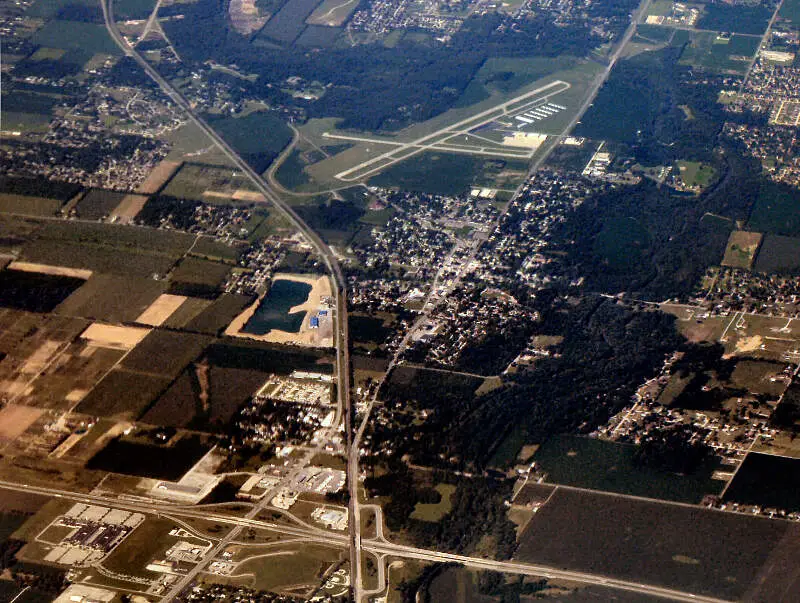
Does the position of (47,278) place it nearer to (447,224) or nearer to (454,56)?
(447,224)

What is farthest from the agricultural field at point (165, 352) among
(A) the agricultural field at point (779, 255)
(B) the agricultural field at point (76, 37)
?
(B) the agricultural field at point (76, 37)

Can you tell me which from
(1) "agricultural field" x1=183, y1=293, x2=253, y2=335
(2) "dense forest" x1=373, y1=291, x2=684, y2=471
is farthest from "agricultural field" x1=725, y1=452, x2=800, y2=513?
(1) "agricultural field" x1=183, y1=293, x2=253, y2=335

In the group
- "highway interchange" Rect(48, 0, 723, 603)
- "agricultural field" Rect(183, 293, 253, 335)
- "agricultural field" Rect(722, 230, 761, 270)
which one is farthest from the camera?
"agricultural field" Rect(722, 230, 761, 270)

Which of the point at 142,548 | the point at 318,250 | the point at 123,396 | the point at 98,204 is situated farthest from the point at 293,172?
the point at 142,548

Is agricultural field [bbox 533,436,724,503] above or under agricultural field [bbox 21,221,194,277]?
under

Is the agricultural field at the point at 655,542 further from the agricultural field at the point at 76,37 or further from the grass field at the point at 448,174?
the agricultural field at the point at 76,37

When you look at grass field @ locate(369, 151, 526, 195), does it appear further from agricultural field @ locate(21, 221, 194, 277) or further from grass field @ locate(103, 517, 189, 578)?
grass field @ locate(103, 517, 189, 578)
